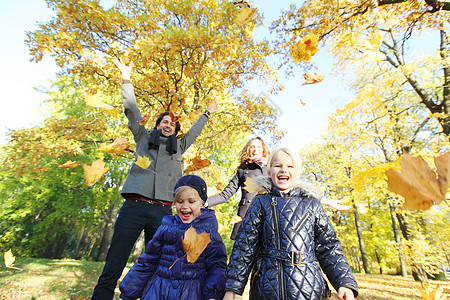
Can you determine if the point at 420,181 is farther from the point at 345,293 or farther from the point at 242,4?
the point at 242,4

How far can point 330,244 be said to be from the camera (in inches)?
61.2

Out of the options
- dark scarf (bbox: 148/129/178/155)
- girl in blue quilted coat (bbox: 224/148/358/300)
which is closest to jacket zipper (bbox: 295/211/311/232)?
girl in blue quilted coat (bbox: 224/148/358/300)

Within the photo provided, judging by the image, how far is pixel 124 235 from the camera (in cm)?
212

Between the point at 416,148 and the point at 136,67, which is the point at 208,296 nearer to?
the point at 136,67

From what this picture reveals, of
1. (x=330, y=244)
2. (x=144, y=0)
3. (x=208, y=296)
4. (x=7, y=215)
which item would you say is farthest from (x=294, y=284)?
(x=7, y=215)

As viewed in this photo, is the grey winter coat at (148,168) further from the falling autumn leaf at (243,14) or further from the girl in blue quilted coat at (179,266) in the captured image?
the falling autumn leaf at (243,14)

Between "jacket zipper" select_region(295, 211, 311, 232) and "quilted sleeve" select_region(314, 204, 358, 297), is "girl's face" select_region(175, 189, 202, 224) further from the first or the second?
"quilted sleeve" select_region(314, 204, 358, 297)

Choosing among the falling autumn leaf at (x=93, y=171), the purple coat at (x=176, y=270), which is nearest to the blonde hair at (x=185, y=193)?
the purple coat at (x=176, y=270)

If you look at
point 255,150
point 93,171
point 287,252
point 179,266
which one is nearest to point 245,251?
point 287,252

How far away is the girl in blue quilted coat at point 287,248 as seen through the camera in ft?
4.52

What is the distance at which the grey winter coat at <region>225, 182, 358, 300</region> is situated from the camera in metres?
1.38

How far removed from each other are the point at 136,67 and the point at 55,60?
178cm

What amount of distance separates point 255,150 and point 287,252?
158cm

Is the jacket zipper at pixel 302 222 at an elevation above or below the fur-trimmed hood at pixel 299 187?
below
